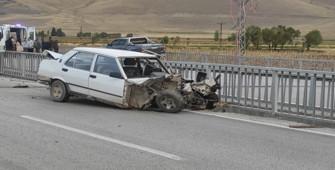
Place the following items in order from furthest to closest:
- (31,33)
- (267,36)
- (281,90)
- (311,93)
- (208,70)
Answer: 1. (267,36)
2. (31,33)
3. (208,70)
4. (281,90)
5. (311,93)

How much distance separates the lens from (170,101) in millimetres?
11188

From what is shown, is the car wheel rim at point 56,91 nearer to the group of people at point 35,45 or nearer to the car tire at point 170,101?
the car tire at point 170,101

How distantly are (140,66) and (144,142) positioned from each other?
457cm

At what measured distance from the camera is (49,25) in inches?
6073

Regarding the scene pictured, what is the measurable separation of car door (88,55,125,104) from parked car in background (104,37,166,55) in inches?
799

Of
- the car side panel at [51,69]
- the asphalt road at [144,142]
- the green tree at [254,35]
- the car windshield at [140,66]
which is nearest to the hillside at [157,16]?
the green tree at [254,35]

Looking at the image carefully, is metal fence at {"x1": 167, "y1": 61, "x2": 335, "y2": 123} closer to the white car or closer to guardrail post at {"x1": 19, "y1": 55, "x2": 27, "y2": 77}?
the white car

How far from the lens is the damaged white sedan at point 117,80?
11250mm

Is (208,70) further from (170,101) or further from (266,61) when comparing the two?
(266,61)

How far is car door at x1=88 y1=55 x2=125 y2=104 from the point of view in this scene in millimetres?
11289

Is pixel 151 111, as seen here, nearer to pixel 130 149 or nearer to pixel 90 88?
pixel 90 88

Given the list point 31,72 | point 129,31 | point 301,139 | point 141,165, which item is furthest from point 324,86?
point 129,31

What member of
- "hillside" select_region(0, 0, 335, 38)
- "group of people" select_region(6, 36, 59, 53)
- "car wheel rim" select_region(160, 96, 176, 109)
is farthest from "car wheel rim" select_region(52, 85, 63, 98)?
"hillside" select_region(0, 0, 335, 38)

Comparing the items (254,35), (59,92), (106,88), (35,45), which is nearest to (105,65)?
(106,88)
